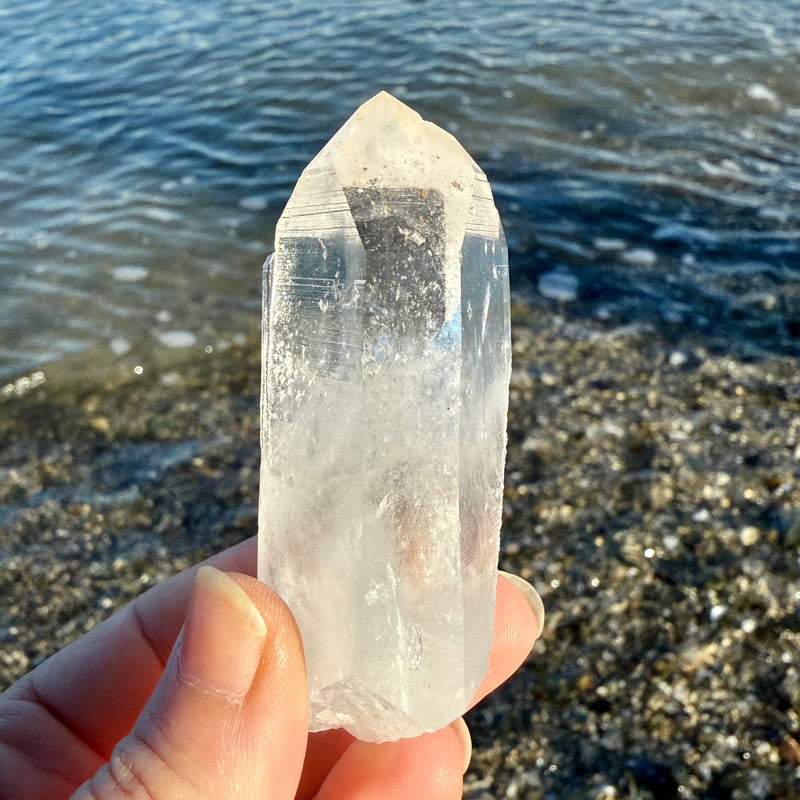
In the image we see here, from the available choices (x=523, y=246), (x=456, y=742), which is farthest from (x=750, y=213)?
(x=456, y=742)

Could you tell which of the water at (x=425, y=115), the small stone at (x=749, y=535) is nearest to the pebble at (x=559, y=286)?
the water at (x=425, y=115)

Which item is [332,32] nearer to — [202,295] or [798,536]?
[202,295]

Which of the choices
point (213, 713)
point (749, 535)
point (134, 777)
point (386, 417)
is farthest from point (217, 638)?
Answer: point (749, 535)

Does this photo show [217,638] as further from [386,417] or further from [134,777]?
[386,417]

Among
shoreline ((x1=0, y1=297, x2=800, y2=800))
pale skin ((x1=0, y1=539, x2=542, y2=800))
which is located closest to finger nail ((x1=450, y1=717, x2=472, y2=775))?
pale skin ((x1=0, y1=539, x2=542, y2=800))

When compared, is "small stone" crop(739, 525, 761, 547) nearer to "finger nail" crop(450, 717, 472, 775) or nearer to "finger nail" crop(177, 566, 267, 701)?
"finger nail" crop(450, 717, 472, 775)

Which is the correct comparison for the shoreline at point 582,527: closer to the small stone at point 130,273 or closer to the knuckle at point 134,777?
the small stone at point 130,273
